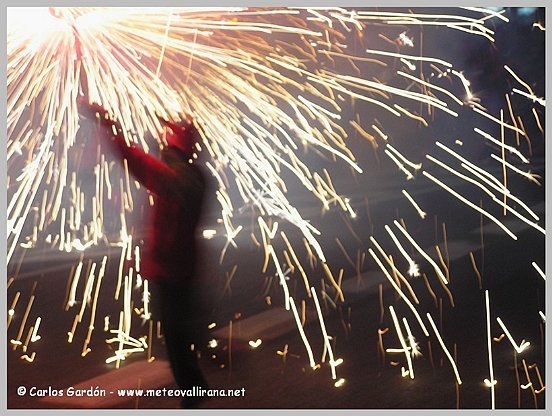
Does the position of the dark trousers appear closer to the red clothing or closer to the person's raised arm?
the red clothing

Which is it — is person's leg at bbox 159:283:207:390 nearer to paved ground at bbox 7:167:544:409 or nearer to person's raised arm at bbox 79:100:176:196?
paved ground at bbox 7:167:544:409

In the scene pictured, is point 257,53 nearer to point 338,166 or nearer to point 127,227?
point 338,166

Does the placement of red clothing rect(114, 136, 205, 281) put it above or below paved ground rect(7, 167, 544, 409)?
above

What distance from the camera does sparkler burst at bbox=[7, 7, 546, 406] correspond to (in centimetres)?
371

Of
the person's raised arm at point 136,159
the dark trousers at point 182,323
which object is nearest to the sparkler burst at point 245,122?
the person's raised arm at point 136,159

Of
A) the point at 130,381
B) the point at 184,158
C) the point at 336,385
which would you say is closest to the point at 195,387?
the point at 130,381

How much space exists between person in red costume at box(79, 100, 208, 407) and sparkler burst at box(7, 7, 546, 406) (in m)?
0.08

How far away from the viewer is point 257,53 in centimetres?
374

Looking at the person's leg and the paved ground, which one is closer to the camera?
the person's leg

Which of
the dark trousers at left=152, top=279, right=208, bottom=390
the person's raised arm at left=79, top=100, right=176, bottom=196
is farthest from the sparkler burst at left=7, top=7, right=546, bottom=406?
the dark trousers at left=152, top=279, right=208, bottom=390

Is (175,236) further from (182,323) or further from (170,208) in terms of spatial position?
(182,323)

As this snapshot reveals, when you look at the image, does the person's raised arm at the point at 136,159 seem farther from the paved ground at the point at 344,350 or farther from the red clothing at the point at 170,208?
the paved ground at the point at 344,350

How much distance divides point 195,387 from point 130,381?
32 centimetres

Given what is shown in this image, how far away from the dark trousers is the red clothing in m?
0.06
